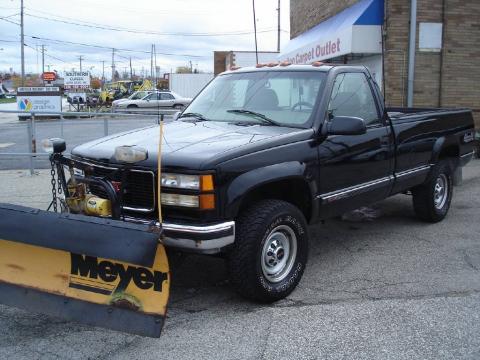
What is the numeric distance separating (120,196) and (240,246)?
3.19 ft

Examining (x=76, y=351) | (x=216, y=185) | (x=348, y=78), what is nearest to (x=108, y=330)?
(x=76, y=351)

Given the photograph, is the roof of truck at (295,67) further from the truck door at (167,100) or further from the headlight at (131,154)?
the truck door at (167,100)

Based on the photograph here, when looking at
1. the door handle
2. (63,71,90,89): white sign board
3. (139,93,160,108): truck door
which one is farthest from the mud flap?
(63,71,90,89): white sign board

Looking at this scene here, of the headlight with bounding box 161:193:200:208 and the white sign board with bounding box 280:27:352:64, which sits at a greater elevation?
the white sign board with bounding box 280:27:352:64

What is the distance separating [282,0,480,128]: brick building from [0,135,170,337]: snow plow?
9560 millimetres

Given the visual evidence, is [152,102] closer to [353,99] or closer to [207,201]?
[353,99]

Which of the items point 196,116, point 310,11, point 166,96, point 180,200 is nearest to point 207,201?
point 180,200

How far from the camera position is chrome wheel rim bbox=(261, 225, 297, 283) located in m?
4.24

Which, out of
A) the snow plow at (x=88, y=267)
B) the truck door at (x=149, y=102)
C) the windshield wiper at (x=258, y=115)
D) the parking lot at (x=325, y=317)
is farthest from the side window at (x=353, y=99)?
the truck door at (x=149, y=102)

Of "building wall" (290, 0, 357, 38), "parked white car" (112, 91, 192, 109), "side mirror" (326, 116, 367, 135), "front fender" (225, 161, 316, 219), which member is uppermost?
Answer: "building wall" (290, 0, 357, 38)

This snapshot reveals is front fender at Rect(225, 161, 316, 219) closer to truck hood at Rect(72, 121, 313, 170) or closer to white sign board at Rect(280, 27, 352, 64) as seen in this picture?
truck hood at Rect(72, 121, 313, 170)

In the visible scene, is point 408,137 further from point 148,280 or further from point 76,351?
point 76,351

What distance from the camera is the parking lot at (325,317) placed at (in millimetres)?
3562

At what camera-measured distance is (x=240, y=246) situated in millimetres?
4008
